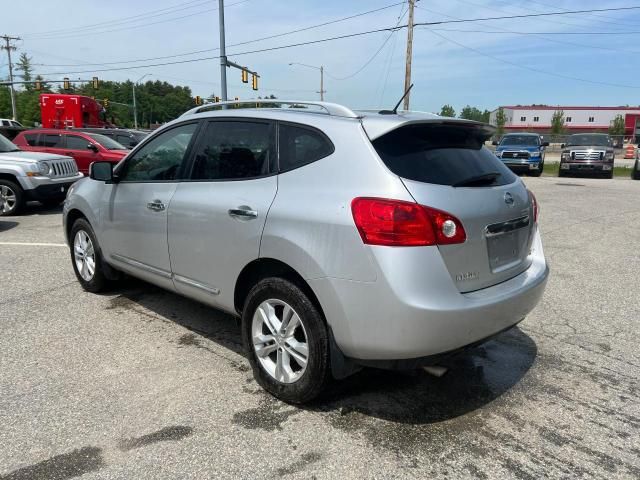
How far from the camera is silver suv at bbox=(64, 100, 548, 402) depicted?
2.58 metres

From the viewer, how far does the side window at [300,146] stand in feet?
9.74

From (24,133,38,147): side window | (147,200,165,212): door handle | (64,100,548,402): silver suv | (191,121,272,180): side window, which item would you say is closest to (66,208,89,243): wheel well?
(147,200,165,212): door handle

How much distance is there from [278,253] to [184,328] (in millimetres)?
1738

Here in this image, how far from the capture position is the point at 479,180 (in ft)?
9.83

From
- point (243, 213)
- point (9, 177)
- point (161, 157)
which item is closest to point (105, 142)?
point (9, 177)

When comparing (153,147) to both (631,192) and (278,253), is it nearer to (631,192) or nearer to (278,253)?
(278,253)

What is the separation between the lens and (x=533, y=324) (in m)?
4.51

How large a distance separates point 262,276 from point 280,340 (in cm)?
41


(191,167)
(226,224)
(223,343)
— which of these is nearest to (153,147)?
(191,167)

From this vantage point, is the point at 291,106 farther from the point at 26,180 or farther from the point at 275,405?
the point at 26,180

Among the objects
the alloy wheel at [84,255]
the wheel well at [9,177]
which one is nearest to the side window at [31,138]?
the wheel well at [9,177]

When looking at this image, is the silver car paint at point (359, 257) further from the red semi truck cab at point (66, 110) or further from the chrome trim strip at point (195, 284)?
the red semi truck cab at point (66, 110)

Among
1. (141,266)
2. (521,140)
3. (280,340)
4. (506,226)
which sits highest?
(521,140)

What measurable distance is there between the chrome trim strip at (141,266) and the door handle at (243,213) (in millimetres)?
1016
